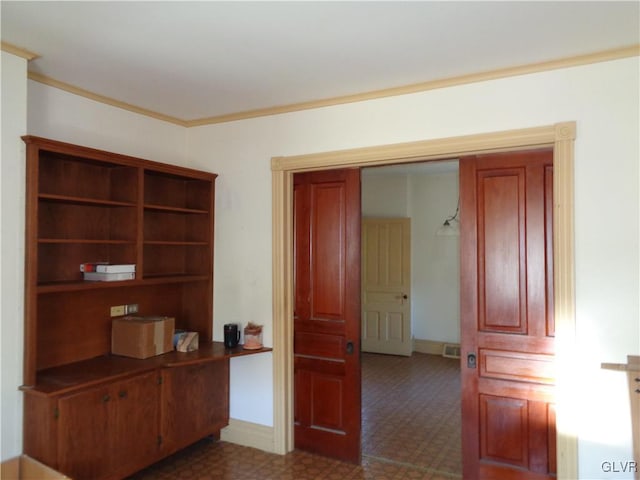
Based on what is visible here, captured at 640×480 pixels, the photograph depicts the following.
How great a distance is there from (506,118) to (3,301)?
3.26 meters

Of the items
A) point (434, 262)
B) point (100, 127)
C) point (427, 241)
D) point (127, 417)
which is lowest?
point (127, 417)

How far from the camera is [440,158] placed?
3307mm

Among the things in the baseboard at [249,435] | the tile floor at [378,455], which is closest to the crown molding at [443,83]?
the baseboard at [249,435]

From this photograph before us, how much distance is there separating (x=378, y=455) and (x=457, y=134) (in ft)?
8.40

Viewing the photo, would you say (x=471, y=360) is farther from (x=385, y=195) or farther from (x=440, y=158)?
(x=385, y=195)

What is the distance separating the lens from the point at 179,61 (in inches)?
116

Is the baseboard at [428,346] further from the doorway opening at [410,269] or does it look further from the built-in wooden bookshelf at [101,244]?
the built-in wooden bookshelf at [101,244]

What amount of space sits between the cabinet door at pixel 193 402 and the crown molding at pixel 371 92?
2.11 meters

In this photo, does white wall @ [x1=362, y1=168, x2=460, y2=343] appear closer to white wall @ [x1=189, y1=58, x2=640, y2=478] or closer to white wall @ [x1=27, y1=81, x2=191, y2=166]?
white wall @ [x1=27, y1=81, x2=191, y2=166]

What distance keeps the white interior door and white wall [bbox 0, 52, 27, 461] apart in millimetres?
5153

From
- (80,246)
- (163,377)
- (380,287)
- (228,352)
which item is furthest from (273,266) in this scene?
(380,287)

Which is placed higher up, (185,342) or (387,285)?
(387,285)

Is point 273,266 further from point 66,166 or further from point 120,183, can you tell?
point 66,166

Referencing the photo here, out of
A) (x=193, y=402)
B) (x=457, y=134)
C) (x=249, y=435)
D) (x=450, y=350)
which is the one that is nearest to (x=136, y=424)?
(x=193, y=402)
